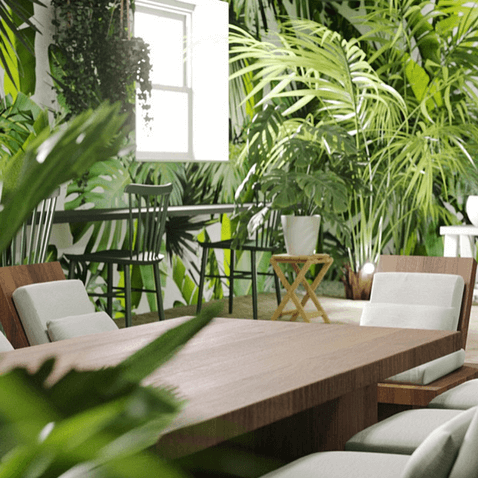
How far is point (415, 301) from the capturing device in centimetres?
322

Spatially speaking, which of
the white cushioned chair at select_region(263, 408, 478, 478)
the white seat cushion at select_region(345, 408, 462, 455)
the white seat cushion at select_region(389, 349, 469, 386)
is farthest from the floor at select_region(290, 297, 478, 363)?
the white cushioned chair at select_region(263, 408, 478, 478)

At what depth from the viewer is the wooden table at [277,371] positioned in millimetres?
1480

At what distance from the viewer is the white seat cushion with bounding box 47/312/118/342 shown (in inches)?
106

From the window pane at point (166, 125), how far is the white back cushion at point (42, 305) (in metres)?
3.33

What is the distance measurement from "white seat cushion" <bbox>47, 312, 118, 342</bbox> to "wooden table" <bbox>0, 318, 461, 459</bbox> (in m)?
0.31

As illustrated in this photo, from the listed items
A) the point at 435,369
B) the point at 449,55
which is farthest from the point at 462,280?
the point at 449,55

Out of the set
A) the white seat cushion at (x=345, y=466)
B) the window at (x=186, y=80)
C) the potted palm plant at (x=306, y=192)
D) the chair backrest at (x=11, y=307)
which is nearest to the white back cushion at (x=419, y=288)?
the chair backrest at (x=11, y=307)

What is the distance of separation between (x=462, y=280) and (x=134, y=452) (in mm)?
3100

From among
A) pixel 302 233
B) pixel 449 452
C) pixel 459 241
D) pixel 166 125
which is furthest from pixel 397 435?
pixel 459 241

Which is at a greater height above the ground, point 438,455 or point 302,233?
point 302,233

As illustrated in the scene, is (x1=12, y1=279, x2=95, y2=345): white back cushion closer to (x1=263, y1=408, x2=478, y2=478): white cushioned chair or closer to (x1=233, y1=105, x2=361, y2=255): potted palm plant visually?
(x1=263, y1=408, x2=478, y2=478): white cushioned chair

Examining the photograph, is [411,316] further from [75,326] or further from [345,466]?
[345,466]

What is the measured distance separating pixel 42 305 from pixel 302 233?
2.84 meters

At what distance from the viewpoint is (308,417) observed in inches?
84.1
